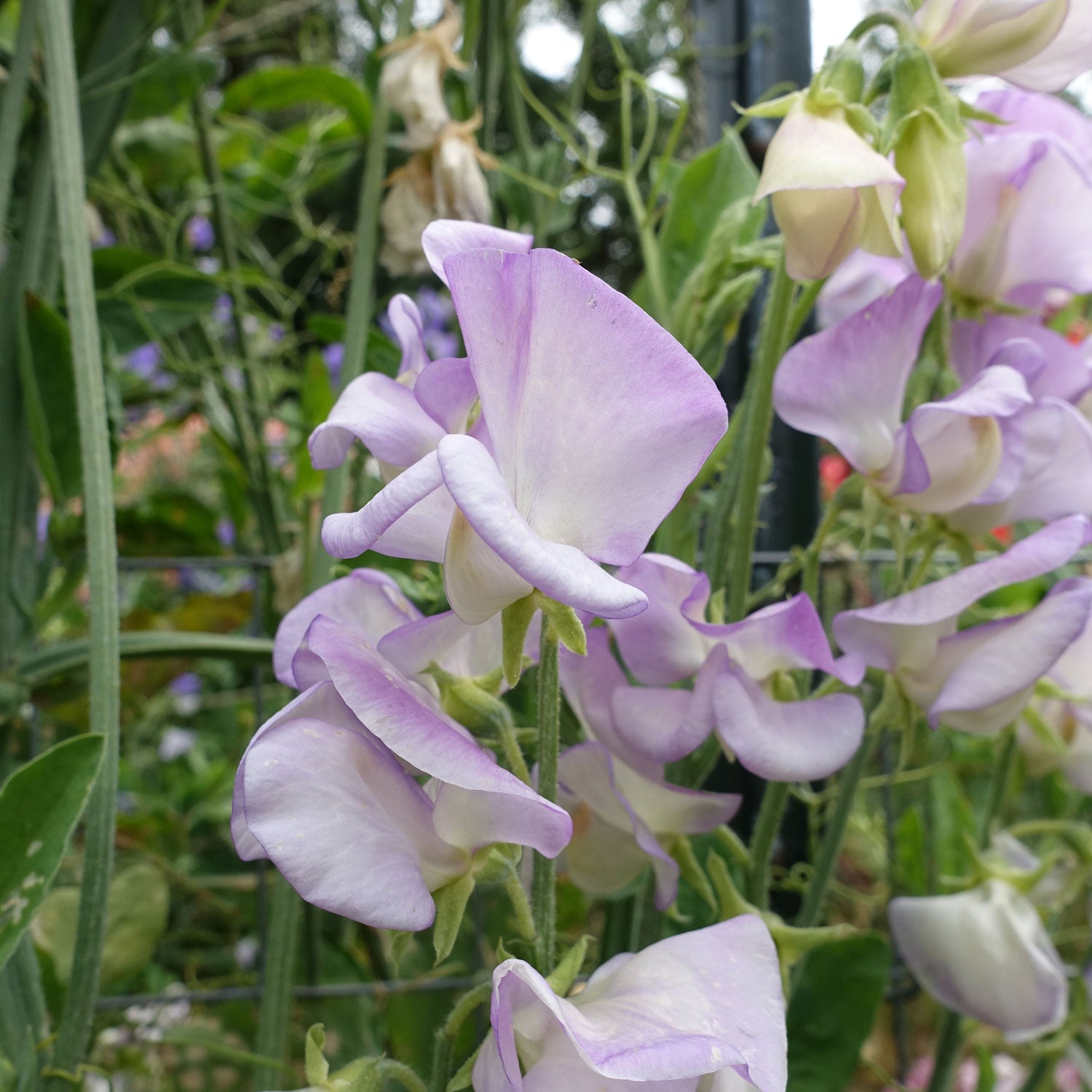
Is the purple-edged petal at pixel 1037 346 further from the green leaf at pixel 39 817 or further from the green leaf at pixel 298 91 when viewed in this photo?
the green leaf at pixel 298 91

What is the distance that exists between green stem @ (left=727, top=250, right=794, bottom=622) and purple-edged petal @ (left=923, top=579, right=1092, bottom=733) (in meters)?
0.08

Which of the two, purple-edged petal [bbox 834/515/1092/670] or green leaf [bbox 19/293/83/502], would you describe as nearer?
purple-edged petal [bbox 834/515/1092/670]

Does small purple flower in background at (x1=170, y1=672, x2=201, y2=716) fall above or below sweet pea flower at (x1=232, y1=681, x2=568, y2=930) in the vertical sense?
below

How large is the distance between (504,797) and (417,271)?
0.51 metres

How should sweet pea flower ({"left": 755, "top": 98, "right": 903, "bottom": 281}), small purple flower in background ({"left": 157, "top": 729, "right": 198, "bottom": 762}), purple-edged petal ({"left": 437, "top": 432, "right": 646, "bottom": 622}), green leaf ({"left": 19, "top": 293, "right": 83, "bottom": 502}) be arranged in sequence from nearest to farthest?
purple-edged petal ({"left": 437, "top": 432, "right": 646, "bottom": 622}) < sweet pea flower ({"left": 755, "top": 98, "right": 903, "bottom": 281}) < green leaf ({"left": 19, "top": 293, "right": 83, "bottom": 502}) < small purple flower in background ({"left": 157, "top": 729, "right": 198, "bottom": 762})

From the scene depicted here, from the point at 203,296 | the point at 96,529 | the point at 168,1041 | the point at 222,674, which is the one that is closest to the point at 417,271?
the point at 203,296

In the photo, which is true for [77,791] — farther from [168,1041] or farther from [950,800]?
[950,800]

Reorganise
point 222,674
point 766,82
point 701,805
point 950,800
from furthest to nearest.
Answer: point 222,674 < point 950,800 < point 766,82 < point 701,805

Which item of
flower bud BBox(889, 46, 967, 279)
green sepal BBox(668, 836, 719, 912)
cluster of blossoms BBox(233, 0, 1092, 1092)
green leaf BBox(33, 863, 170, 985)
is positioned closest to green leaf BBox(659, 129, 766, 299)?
cluster of blossoms BBox(233, 0, 1092, 1092)

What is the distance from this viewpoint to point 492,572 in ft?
0.74

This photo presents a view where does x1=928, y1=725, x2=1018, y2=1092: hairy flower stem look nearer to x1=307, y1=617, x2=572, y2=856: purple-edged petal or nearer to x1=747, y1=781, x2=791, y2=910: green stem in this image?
x1=747, y1=781, x2=791, y2=910: green stem

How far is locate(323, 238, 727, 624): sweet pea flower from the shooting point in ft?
0.71

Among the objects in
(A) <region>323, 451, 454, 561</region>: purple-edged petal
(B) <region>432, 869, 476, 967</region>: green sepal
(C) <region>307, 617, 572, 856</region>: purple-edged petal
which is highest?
(A) <region>323, 451, 454, 561</region>: purple-edged petal

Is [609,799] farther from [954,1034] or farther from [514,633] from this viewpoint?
[954,1034]
